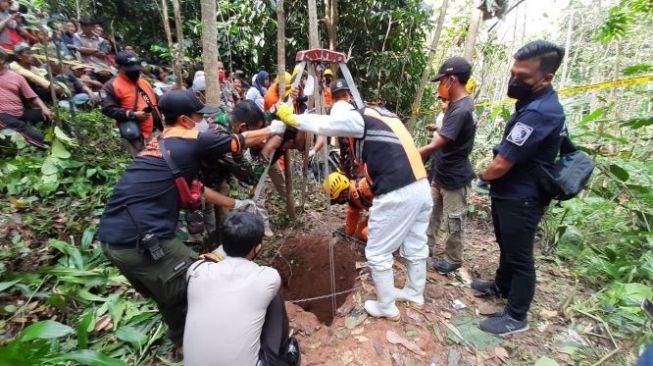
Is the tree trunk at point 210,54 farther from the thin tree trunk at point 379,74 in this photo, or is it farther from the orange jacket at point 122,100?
the thin tree trunk at point 379,74

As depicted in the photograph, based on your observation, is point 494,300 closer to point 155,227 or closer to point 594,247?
point 594,247

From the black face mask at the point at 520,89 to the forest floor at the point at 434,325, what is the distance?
73.9 inches

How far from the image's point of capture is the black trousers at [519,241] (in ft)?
8.50

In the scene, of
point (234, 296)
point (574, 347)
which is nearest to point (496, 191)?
point (574, 347)

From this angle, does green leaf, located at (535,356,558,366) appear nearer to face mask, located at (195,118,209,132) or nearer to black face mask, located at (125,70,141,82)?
face mask, located at (195,118,209,132)

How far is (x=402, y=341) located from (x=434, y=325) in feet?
1.28

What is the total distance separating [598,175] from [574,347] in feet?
8.88

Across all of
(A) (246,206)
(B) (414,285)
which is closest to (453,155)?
(B) (414,285)

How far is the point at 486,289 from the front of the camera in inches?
133

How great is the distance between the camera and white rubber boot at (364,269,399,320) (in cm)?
277

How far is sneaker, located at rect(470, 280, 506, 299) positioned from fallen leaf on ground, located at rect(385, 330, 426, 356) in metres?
1.04

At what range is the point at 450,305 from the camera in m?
3.22

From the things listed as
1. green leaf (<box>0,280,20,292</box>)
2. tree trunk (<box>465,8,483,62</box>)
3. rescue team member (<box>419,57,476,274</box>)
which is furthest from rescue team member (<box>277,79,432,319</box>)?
tree trunk (<box>465,8,483,62</box>)

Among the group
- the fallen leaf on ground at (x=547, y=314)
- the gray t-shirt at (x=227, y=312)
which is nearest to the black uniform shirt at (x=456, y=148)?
the fallen leaf on ground at (x=547, y=314)
